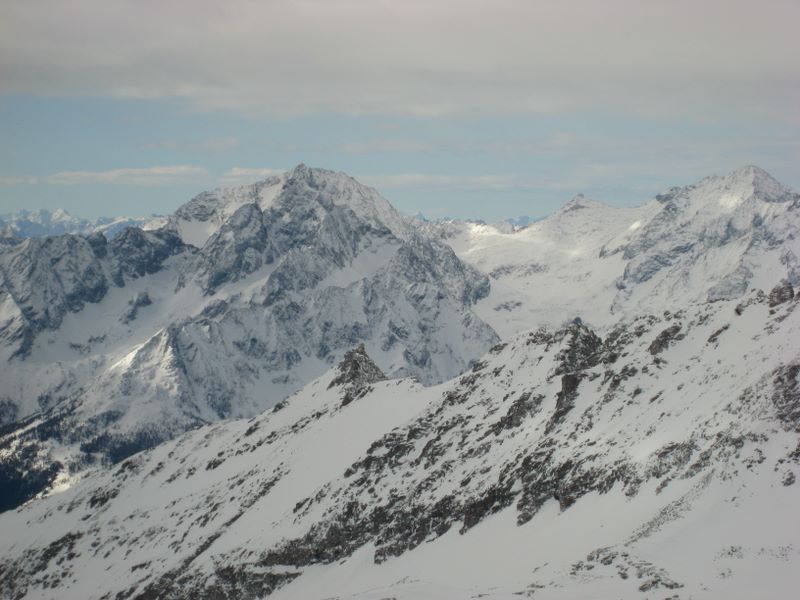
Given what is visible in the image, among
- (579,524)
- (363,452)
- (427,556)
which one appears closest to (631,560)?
(579,524)

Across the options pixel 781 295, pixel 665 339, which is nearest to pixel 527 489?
pixel 665 339

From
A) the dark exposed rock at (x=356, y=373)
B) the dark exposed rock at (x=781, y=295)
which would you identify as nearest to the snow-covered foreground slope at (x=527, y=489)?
the dark exposed rock at (x=781, y=295)

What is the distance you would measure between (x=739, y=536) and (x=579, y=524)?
14056 millimetres

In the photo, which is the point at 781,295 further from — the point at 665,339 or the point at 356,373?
the point at 356,373

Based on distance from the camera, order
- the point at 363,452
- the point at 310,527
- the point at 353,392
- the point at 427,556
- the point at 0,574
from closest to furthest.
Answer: the point at 427,556 → the point at 310,527 → the point at 363,452 → the point at 353,392 → the point at 0,574

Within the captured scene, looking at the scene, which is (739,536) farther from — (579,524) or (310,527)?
(310,527)

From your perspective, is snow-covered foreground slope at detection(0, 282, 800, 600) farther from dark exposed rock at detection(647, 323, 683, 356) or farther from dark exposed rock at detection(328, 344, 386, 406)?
dark exposed rock at detection(328, 344, 386, 406)

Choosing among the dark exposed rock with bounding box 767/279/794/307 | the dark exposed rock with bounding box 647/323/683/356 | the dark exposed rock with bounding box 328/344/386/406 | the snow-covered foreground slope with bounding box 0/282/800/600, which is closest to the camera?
the snow-covered foreground slope with bounding box 0/282/800/600

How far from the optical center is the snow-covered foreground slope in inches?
1863

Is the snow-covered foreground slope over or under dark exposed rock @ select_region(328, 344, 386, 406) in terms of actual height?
over

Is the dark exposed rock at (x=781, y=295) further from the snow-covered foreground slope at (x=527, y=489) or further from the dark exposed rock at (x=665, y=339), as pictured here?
the dark exposed rock at (x=665, y=339)

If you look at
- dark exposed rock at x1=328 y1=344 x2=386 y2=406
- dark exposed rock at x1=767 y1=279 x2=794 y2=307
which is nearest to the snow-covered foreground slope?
dark exposed rock at x1=767 y1=279 x2=794 y2=307

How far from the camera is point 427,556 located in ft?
234

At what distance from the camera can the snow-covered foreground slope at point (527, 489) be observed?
155ft
